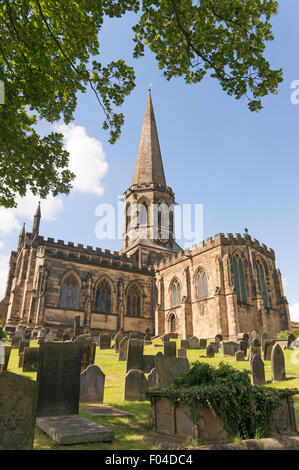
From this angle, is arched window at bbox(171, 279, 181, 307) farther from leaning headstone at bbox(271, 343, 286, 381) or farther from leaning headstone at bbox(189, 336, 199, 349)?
leaning headstone at bbox(271, 343, 286, 381)

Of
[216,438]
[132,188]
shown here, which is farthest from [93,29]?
[132,188]

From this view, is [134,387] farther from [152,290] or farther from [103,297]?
[152,290]

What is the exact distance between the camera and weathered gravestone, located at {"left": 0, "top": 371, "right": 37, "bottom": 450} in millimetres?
3689

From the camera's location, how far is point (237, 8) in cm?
538

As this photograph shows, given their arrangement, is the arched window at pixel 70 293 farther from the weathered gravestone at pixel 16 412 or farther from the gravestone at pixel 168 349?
the weathered gravestone at pixel 16 412

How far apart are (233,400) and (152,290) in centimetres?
2938

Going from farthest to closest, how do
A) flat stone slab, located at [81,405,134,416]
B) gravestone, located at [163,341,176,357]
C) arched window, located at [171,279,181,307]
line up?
arched window, located at [171,279,181,307] → gravestone, located at [163,341,176,357] → flat stone slab, located at [81,405,134,416]

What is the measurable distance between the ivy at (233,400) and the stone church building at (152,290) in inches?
793

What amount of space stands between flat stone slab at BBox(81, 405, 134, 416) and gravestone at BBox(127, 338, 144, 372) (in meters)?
3.29

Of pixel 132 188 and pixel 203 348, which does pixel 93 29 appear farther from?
pixel 132 188

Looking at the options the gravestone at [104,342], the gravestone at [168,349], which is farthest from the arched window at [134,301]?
the gravestone at [168,349]

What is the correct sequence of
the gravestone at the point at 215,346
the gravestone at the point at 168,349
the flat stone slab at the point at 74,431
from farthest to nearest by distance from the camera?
the gravestone at the point at 215,346
the gravestone at the point at 168,349
the flat stone slab at the point at 74,431

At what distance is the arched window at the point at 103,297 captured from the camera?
2938 cm

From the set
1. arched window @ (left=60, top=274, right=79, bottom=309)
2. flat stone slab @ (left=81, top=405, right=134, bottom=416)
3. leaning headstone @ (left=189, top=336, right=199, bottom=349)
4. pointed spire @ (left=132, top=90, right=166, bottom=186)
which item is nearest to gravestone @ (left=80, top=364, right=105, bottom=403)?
flat stone slab @ (left=81, top=405, right=134, bottom=416)
